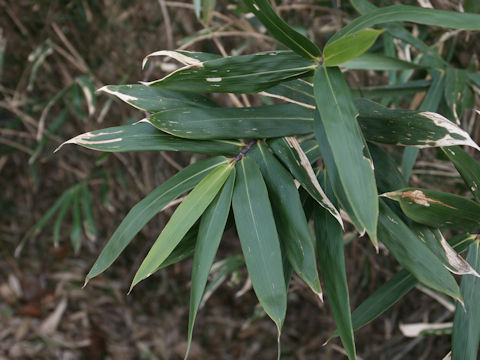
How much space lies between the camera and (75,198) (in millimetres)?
1387

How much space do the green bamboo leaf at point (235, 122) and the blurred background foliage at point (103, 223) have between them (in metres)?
0.64

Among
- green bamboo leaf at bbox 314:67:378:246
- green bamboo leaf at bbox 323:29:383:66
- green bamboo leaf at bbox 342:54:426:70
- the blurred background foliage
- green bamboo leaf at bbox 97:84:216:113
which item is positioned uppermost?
green bamboo leaf at bbox 323:29:383:66

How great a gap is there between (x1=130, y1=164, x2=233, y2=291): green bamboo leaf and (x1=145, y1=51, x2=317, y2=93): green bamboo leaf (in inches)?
3.6

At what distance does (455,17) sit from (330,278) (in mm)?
289

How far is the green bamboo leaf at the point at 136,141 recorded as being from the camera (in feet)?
1.70

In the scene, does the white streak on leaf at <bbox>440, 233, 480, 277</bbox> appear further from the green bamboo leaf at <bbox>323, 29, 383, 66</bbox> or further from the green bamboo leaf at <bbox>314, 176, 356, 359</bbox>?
the green bamboo leaf at <bbox>323, 29, 383, 66</bbox>

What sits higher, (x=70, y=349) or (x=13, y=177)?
(x=13, y=177)

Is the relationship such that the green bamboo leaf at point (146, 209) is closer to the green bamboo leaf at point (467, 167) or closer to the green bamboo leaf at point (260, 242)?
the green bamboo leaf at point (260, 242)

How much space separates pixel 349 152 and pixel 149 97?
10.1 inches

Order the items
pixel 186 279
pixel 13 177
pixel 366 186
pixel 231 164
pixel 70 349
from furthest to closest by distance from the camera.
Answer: pixel 13 177 < pixel 186 279 < pixel 70 349 < pixel 231 164 < pixel 366 186

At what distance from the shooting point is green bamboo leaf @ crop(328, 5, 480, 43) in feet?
1.48

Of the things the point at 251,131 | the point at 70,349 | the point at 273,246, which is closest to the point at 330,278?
the point at 273,246

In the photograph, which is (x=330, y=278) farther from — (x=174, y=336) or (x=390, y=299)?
(x=174, y=336)

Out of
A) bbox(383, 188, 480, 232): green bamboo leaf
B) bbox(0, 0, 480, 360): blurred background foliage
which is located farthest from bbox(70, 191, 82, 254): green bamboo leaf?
bbox(383, 188, 480, 232): green bamboo leaf
